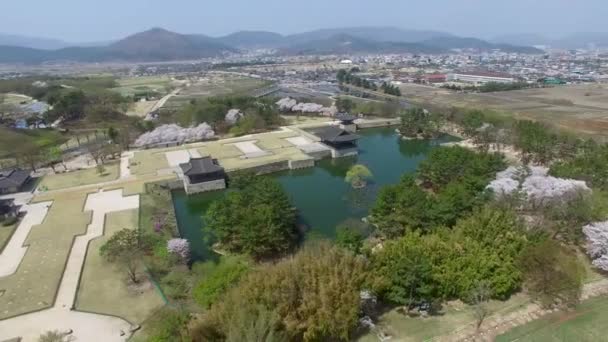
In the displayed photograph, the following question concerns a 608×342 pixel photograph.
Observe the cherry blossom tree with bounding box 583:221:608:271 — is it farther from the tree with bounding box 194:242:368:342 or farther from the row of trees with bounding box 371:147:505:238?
the tree with bounding box 194:242:368:342

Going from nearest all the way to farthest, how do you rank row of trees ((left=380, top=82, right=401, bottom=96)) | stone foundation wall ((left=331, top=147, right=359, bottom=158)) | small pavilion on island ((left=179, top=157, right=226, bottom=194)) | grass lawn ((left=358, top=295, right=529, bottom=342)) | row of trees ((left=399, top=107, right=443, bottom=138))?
grass lawn ((left=358, top=295, right=529, bottom=342)), small pavilion on island ((left=179, top=157, right=226, bottom=194)), stone foundation wall ((left=331, top=147, right=359, bottom=158)), row of trees ((left=399, top=107, right=443, bottom=138)), row of trees ((left=380, top=82, right=401, bottom=96))

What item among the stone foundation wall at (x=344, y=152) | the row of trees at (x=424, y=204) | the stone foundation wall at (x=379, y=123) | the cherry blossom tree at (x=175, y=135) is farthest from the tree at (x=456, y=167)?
the cherry blossom tree at (x=175, y=135)

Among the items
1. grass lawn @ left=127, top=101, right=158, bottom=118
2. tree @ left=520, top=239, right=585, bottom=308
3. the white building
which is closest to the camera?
tree @ left=520, top=239, right=585, bottom=308

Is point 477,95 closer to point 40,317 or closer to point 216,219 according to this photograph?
point 216,219

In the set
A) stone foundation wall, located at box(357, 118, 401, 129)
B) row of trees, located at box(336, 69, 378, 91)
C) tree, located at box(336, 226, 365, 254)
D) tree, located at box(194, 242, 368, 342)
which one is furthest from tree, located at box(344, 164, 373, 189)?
row of trees, located at box(336, 69, 378, 91)

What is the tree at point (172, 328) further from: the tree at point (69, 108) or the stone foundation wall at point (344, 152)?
the tree at point (69, 108)

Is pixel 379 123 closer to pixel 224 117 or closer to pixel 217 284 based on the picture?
pixel 224 117

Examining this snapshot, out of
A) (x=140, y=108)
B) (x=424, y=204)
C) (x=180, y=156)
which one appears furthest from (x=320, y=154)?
(x=140, y=108)

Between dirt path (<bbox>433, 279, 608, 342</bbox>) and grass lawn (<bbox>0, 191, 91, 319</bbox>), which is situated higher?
dirt path (<bbox>433, 279, 608, 342</bbox>)
